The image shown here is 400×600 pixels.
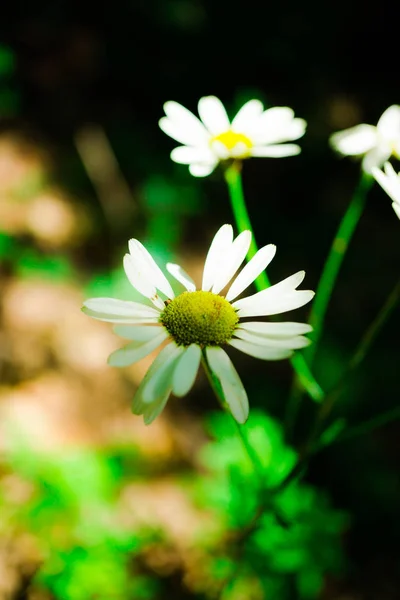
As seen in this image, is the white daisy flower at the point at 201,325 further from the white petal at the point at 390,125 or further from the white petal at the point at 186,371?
the white petal at the point at 390,125

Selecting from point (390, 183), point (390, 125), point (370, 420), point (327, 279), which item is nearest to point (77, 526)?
point (370, 420)

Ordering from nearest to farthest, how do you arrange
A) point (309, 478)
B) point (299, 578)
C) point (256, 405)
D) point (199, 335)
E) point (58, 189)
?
point (199, 335) → point (299, 578) → point (309, 478) → point (256, 405) → point (58, 189)

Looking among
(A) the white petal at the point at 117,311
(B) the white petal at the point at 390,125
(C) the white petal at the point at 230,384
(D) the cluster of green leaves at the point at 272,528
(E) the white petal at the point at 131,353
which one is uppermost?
(B) the white petal at the point at 390,125

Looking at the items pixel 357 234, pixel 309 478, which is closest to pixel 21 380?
pixel 309 478

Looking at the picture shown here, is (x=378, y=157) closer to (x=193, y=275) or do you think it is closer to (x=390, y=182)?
(x=390, y=182)

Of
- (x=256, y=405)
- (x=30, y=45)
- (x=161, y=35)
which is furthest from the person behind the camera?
(x=30, y=45)

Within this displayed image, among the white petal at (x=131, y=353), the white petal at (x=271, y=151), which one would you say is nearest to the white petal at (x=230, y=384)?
Answer: the white petal at (x=131, y=353)

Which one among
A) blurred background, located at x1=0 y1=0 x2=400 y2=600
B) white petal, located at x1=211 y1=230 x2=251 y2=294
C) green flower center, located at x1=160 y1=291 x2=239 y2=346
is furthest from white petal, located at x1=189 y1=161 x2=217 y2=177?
blurred background, located at x1=0 y1=0 x2=400 y2=600

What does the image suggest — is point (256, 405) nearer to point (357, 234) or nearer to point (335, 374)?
point (335, 374)
